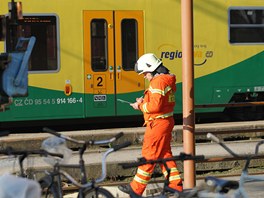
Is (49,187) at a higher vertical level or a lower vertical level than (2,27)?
lower

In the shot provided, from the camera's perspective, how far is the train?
9.94 metres

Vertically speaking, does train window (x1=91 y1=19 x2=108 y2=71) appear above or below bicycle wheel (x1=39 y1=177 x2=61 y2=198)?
above

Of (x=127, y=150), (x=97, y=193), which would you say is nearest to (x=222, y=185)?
(x=97, y=193)

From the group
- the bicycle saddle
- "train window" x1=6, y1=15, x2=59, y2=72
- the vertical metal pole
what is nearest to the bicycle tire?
the bicycle saddle

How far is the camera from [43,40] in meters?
10.0

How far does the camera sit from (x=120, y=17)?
1026 centimetres

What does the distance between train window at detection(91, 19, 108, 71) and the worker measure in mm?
4452

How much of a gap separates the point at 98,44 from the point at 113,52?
1.07 ft

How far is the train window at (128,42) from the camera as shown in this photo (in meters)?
10.3

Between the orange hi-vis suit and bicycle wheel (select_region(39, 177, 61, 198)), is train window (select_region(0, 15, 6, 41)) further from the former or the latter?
the orange hi-vis suit

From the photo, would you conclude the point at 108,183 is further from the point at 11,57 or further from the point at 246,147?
the point at 11,57

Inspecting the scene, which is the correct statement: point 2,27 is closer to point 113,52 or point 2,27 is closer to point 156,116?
point 156,116

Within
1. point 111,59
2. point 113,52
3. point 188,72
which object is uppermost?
point 113,52

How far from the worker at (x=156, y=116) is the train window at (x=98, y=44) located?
14.6 feet
